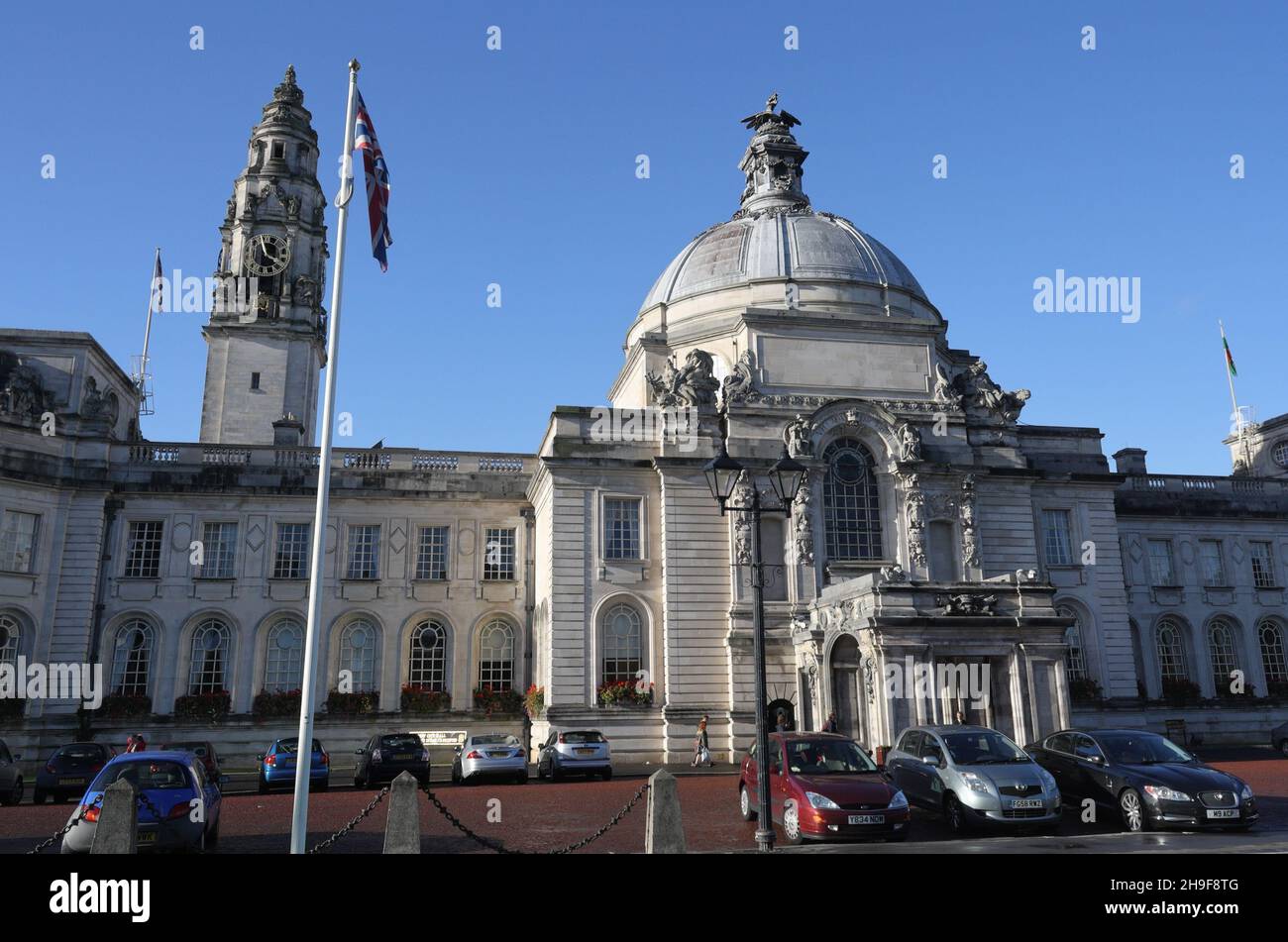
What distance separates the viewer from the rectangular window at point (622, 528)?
34719mm

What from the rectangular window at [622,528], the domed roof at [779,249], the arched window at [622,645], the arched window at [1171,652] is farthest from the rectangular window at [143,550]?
the arched window at [1171,652]

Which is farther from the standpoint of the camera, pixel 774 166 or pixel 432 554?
pixel 774 166

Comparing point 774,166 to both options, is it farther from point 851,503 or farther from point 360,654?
point 360,654

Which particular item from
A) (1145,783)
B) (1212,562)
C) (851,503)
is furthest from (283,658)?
(1212,562)

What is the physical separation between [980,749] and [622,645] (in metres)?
17.4

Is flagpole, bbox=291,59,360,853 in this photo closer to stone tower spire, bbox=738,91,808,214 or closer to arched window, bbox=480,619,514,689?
arched window, bbox=480,619,514,689

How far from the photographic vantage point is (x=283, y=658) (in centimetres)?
3716

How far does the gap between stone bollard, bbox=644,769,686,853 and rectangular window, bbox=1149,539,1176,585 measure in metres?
37.6

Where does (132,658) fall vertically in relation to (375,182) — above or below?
below

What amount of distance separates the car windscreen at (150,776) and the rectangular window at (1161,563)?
135ft

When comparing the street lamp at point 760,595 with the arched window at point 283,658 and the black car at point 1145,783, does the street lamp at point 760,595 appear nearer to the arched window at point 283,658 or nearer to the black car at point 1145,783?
the black car at point 1145,783

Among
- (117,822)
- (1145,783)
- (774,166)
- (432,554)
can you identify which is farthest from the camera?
(774,166)

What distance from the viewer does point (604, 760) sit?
27.7 m
